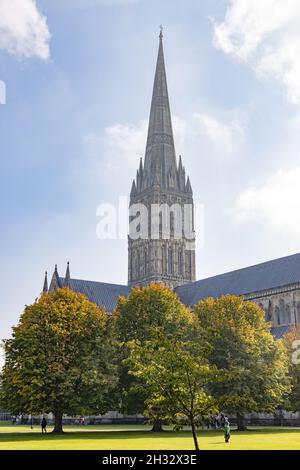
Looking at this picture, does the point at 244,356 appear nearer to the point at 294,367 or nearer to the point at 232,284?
the point at 294,367

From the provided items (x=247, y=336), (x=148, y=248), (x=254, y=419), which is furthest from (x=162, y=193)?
(x=247, y=336)

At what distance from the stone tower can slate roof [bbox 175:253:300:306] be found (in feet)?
25.6

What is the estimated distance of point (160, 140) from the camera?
391 ft

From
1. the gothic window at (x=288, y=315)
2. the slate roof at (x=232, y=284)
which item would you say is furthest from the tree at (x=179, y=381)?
the gothic window at (x=288, y=315)

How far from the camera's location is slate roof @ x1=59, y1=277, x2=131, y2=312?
10131cm

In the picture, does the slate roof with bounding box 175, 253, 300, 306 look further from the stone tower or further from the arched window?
the stone tower

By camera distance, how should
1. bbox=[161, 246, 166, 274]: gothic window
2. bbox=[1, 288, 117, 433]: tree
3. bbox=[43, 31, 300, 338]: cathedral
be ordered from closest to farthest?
bbox=[1, 288, 117, 433]: tree → bbox=[43, 31, 300, 338]: cathedral → bbox=[161, 246, 166, 274]: gothic window

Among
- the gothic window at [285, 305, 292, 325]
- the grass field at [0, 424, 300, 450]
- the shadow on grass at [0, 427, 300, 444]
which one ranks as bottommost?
the shadow on grass at [0, 427, 300, 444]

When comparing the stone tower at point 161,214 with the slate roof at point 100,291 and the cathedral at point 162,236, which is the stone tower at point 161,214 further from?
the slate roof at point 100,291

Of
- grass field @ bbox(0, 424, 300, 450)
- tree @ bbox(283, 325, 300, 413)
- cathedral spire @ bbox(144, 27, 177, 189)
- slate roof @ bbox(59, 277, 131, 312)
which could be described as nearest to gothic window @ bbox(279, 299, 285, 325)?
tree @ bbox(283, 325, 300, 413)

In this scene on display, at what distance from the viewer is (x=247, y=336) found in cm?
5078

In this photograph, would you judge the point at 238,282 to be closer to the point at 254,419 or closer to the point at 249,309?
the point at 254,419

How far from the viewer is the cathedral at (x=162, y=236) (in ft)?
329
